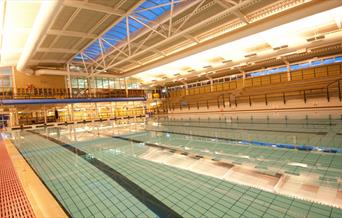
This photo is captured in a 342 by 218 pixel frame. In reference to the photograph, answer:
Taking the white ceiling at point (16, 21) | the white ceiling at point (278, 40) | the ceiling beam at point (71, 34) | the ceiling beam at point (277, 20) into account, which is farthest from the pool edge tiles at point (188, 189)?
the ceiling beam at point (71, 34)

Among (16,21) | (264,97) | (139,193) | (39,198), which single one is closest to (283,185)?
(139,193)

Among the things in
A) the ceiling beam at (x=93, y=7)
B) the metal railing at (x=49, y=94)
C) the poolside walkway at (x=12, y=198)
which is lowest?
the poolside walkway at (x=12, y=198)

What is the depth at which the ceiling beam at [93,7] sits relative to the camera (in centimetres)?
766

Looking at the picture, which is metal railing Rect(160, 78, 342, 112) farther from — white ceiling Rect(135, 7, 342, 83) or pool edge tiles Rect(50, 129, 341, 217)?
pool edge tiles Rect(50, 129, 341, 217)

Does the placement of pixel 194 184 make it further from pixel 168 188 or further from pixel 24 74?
pixel 24 74

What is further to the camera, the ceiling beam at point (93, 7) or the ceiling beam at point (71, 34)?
the ceiling beam at point (71, 34)

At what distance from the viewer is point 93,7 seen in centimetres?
817

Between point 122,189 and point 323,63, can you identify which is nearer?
point 122,189

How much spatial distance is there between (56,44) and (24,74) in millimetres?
8965

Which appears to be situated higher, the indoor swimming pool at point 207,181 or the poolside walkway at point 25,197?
the poolside walkway at point 25,197

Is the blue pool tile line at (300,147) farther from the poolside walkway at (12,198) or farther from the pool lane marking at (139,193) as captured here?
the poolside walkway at (12,198)

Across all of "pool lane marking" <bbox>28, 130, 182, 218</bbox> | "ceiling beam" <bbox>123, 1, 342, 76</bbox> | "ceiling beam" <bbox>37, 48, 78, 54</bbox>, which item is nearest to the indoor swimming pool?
"pool lane marking" <bbox>28, 130, 182, 218</bbox>

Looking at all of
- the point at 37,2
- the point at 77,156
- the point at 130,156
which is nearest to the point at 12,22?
the point at 37,2

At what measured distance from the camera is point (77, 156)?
521cm
